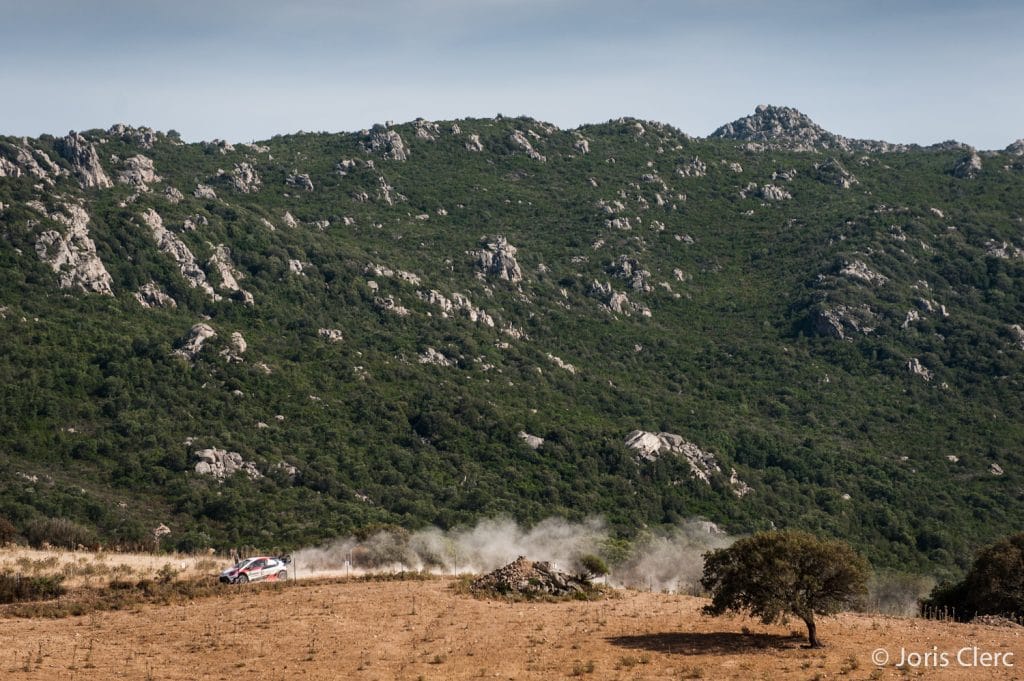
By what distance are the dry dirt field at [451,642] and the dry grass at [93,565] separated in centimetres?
678

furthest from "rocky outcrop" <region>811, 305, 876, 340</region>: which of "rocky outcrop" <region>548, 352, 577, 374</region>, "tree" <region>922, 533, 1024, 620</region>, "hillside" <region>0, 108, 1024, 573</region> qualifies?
"tree" <region>922, 533, 1024, 620</region>

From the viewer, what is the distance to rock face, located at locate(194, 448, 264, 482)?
109 metres

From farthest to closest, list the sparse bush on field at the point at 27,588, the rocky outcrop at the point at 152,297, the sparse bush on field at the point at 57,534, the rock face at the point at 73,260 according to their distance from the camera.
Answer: the rocky outcrop at the point at 152,297, the rock face at the point at 73,260, the sparse bush on field at the point at 57,534, the sparse bush on field at the point at 27,588

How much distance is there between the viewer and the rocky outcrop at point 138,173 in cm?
18688

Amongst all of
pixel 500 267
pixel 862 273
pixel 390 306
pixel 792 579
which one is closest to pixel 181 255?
pixel 390 306

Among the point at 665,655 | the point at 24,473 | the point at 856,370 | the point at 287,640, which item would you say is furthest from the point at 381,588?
the point at 856,370

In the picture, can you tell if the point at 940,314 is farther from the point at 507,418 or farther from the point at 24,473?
the point at 24,473

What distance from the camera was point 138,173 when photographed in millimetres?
191250

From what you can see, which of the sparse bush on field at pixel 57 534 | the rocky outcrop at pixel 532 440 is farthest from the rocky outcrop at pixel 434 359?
the sparse bush on field at pixel 57 534

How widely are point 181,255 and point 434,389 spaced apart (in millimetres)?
50722

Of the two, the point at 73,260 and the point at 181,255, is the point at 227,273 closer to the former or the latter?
the point at 181,255

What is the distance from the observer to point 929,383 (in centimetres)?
16950

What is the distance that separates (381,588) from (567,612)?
36.7ft

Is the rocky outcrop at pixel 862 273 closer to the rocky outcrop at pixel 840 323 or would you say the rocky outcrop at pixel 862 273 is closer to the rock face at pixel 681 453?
the rocky outcrop at pixel 840 323
